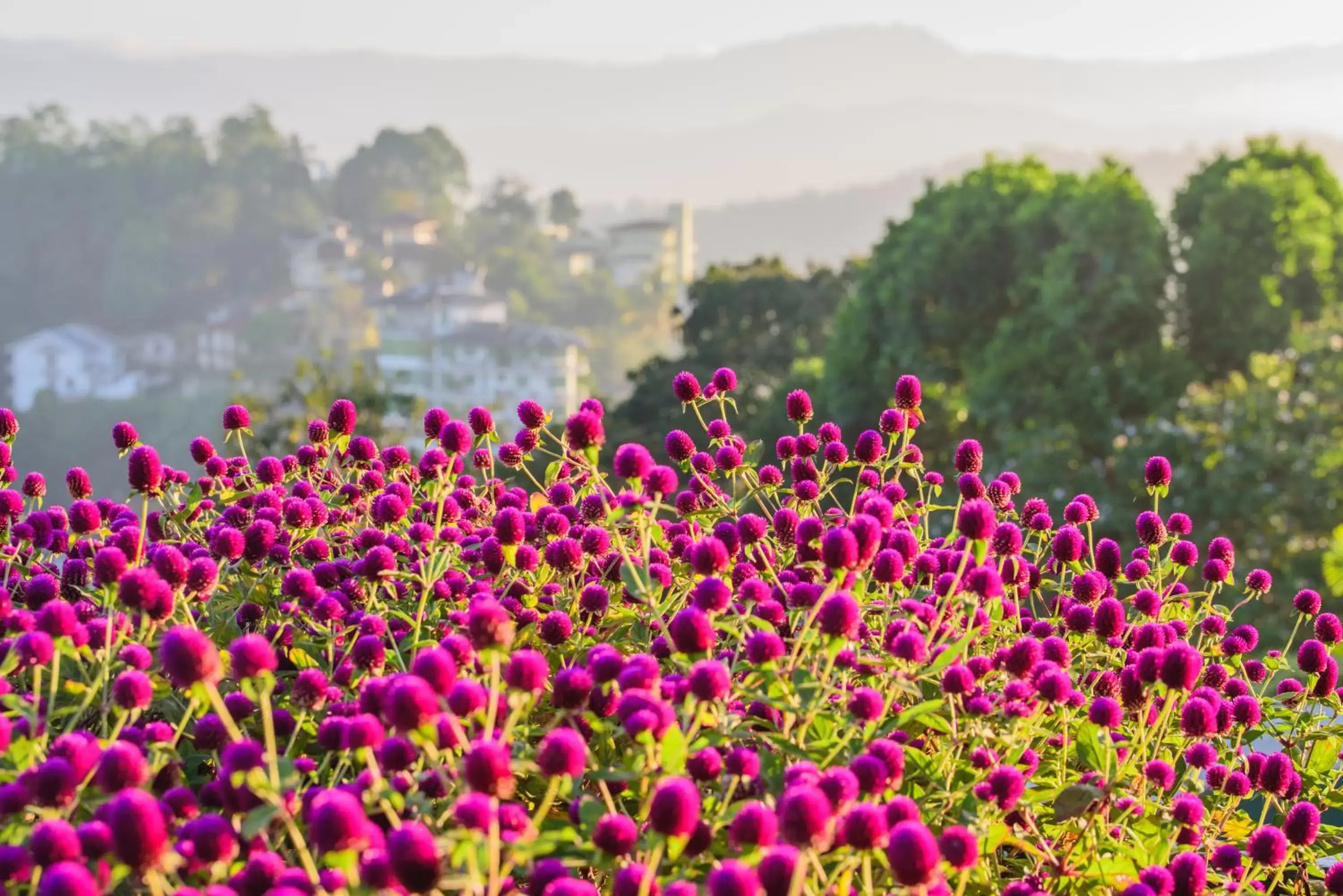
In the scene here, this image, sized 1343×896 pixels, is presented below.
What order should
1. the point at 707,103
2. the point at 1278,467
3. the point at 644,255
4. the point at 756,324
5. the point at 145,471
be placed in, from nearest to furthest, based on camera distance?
the point at 145,471 → the point at 1278,467 → the point at 756,324 → the point at 644,255 → the point at 707,103

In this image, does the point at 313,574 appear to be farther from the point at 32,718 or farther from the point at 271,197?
the point at 271,197

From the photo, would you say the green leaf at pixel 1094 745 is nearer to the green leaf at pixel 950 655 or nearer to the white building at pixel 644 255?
the green leaf at pixel 950 655

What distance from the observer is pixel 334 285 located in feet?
208

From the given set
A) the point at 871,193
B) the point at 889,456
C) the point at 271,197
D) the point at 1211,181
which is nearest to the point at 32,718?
the point at 889,456

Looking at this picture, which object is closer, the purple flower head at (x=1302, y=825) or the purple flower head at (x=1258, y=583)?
the purple flower head at (x=1302, y=825)

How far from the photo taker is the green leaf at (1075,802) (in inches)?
55.4

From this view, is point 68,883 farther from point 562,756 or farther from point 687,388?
point 687,388

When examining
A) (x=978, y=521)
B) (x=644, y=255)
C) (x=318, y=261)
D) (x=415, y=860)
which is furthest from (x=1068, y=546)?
(x=644, y=255)

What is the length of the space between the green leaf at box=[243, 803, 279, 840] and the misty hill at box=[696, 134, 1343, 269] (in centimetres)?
11161

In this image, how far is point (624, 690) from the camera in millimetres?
1278

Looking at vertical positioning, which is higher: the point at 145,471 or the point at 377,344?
the point at 145,471

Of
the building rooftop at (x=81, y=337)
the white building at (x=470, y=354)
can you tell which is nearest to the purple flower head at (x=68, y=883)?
the white building at (x=470, y=354)

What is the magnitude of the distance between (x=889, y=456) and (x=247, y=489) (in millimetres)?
1078

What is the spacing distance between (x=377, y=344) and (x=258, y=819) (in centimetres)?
6203
